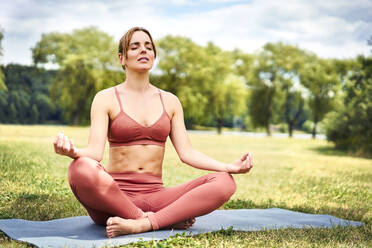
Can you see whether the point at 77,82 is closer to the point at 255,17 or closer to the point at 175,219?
the point at 255,17

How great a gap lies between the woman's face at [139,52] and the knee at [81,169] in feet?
3.20

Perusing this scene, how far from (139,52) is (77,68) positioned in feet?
112

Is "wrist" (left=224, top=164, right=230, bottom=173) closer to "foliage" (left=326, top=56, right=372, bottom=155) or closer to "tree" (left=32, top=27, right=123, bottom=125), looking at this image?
"foliage" (left=326, top=56, right=372, bottom=155)

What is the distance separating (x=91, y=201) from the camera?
3297 millimetres

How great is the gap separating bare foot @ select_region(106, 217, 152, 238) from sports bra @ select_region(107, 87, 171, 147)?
65cm

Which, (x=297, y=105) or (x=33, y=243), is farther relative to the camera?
(x=297, y=105)

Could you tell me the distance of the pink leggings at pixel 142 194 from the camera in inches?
124

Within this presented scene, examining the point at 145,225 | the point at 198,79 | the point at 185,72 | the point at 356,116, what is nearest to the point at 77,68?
the point at 185,72

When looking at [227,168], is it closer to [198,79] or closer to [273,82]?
[198,79]

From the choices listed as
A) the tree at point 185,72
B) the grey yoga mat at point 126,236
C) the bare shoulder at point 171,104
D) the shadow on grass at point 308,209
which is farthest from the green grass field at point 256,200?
the tree at point 185,72

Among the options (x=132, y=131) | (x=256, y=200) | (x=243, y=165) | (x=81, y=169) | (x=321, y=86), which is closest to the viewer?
(x=81, y=169)

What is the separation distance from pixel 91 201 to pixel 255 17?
42.1 m

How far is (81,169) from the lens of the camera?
3102mm

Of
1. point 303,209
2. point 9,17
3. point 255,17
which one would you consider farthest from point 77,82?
point 303,209
